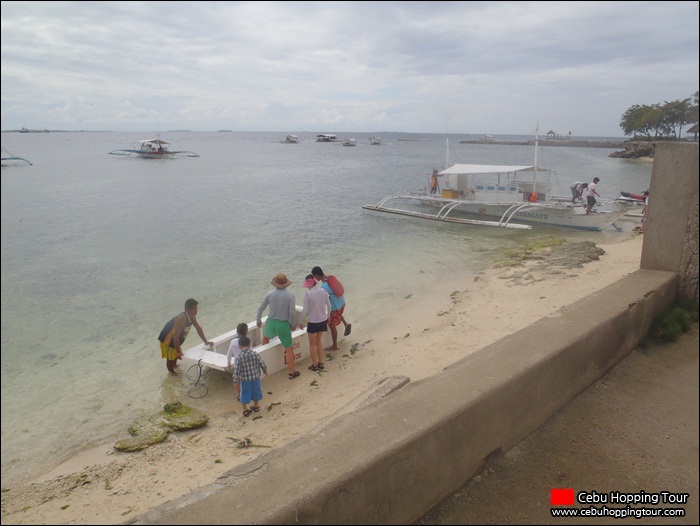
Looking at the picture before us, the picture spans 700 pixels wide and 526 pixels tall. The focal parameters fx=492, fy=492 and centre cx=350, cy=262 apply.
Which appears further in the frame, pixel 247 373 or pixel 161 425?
pixel 161 425

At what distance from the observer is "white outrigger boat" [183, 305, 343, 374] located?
325 inches

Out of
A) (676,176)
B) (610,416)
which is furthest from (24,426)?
(676,176)

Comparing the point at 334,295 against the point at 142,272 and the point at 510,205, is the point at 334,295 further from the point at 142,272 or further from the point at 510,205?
the point at 510,205

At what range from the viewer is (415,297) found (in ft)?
43.8

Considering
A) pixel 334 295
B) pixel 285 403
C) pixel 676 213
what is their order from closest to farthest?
pixel 676 213 < pixel 285 403 < pixel 334 295

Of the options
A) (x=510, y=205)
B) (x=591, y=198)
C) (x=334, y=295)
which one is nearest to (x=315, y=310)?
(x=334, y=295)

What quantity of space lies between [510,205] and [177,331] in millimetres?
18629

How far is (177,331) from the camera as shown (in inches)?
344

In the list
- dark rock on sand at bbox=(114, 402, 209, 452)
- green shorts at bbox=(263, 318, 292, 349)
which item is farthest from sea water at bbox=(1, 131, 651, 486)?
green shorts at bbox=(263, 318, 292, 349)

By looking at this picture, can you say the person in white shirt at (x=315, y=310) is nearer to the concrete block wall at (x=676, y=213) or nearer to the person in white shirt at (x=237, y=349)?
the person in white shirt at (x=237, y=349)

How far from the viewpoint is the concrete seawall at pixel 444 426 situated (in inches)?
102

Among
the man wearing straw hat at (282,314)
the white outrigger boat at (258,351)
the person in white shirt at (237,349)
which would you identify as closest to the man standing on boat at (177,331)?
the white outrigger boat at (258,351)

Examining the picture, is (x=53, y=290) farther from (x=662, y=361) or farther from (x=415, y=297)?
(x=662, y=361)

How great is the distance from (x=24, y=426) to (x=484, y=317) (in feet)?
28.5
